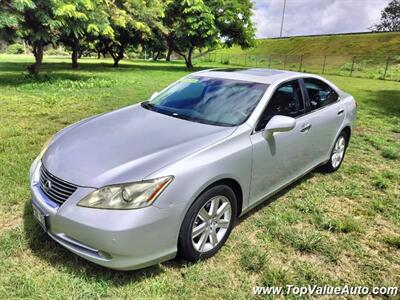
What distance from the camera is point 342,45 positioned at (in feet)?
164

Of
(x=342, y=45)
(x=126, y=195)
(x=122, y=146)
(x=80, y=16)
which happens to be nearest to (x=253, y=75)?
(x=122, y=146)

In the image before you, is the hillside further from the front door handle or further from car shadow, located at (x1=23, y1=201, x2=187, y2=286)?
car shadow, located at (x1=23, y1=201, x2=187, y2=286)

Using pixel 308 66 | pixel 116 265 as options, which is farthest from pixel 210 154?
pixel 308 66

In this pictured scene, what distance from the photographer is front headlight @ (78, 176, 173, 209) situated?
2.39m

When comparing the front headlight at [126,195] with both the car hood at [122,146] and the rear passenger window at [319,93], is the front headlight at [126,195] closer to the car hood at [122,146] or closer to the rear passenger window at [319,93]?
the car hood at [122,146]

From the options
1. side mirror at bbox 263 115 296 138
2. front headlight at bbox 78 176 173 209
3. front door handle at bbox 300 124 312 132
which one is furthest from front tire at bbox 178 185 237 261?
front door handle at bbox 300 124 312 132

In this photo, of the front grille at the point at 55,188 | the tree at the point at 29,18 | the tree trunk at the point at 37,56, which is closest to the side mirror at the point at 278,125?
the front grille at the point at 55,188

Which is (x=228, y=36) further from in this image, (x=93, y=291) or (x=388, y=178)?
(x=93, y=291)

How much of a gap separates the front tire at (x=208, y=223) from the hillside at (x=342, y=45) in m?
37.3

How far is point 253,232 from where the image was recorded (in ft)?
11.4

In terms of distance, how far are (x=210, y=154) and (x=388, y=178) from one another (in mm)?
3517

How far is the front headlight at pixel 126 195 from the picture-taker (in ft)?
7.84

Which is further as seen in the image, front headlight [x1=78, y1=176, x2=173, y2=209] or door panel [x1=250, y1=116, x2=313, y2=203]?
door panel [x1=250, y1=116, x2=313, y2=203]

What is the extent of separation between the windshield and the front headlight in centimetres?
111
